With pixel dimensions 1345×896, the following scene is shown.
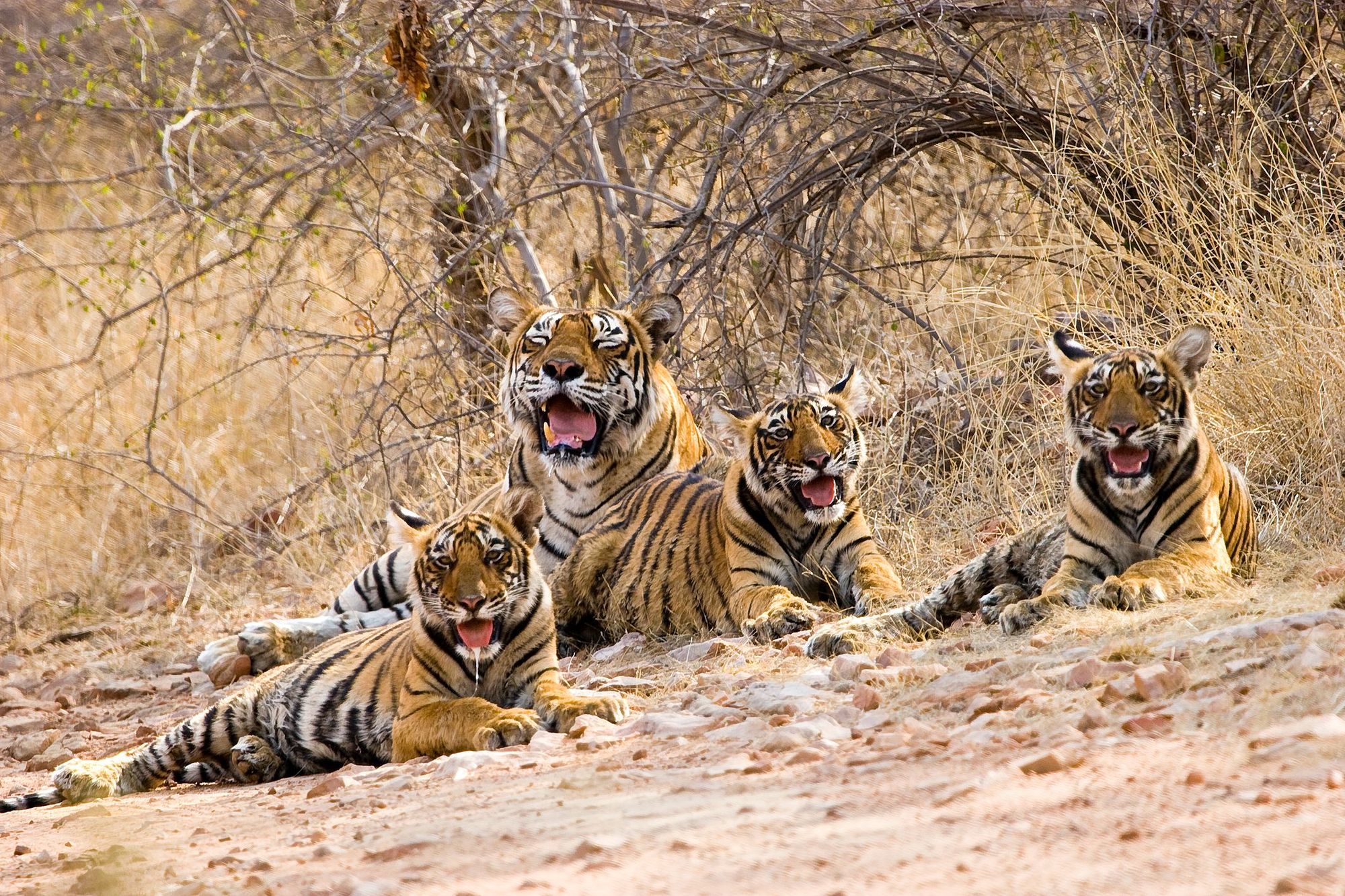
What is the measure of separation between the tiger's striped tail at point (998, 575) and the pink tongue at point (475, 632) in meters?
1.53

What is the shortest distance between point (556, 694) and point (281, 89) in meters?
7.41

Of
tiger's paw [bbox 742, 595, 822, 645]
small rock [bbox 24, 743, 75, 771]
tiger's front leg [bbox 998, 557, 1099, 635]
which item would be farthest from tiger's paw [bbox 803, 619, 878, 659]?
small rock [bbox 24, 743, 75, 771]

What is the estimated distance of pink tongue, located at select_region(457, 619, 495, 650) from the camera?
511cm

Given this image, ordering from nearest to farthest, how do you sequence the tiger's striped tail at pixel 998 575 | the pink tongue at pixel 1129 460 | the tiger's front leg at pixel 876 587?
the pink tongue at pixel 1129 460
the tiger's striped tail at pixel 998 575
the tiger's front leg at pixel 876 587

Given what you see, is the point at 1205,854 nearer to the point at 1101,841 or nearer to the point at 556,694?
the point at 1101,841

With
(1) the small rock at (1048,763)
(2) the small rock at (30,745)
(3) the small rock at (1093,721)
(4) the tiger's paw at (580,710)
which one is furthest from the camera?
(2) the small rock at (30,745)

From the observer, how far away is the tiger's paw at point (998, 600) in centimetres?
557

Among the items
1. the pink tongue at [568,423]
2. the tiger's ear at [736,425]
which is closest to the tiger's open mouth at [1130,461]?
the tiger's ear at [736,425]

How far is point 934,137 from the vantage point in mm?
8094

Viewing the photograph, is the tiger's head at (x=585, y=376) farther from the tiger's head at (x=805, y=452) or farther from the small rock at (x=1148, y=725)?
the small rock at (x=1148, y=725)

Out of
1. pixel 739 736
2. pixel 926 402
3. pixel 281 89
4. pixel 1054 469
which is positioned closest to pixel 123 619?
pixel 281 89

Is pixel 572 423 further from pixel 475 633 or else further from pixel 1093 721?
pixel 1093 721

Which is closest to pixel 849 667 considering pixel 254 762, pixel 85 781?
pixel 254 762

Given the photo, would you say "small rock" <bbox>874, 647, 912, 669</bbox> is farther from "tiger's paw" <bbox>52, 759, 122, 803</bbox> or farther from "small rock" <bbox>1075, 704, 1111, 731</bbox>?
"tiger's paw" <bbox>52, 759, 122, 803</bbox>
